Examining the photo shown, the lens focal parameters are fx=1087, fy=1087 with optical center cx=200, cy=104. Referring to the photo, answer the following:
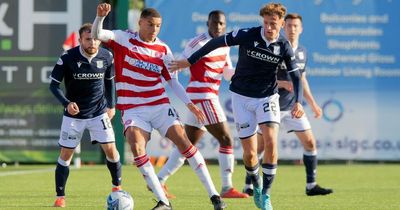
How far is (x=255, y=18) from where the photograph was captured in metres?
22.5

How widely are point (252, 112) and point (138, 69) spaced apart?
1475 mm

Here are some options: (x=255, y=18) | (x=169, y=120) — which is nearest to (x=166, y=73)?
(x=169, y=120)

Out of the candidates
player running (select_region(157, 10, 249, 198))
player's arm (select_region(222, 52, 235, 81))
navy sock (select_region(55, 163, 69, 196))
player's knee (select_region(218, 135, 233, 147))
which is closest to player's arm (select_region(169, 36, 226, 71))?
navy sock (select_region(55, 163, 69, 196))

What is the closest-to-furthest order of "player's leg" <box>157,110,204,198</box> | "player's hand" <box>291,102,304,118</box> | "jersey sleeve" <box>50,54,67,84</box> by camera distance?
1. "player's hand" <box>291,102,304,118</box>
2. "jersey sleeve" <box>50,54,67,84</box>
3. "player's leg" <box>157,110,204,198</box>

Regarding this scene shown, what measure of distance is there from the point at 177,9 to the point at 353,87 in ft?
Answer: 13.3

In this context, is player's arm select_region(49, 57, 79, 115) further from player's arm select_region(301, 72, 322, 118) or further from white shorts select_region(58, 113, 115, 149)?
player's arm select_region(301, 72, 322, 118)

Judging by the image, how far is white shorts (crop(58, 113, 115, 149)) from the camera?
12.5 meters

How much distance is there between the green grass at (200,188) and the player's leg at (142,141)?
974mm

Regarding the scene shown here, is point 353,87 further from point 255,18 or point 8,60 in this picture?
point 8,60

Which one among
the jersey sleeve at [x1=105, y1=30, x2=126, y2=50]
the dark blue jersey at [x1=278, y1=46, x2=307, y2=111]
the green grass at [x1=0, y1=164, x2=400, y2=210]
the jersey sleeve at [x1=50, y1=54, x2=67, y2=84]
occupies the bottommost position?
the green grass at [x1=0, y1=164, x2=400, y2=210]

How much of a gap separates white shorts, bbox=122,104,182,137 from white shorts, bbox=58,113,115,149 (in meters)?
1.16

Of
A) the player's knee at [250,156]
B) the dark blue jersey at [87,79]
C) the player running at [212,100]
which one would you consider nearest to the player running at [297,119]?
the player running at [212,100]

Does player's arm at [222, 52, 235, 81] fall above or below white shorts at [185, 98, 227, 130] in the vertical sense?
above

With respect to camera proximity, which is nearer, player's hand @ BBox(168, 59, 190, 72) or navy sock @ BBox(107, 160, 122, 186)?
player's hand @ BBox(168, 59, 190, 72)
